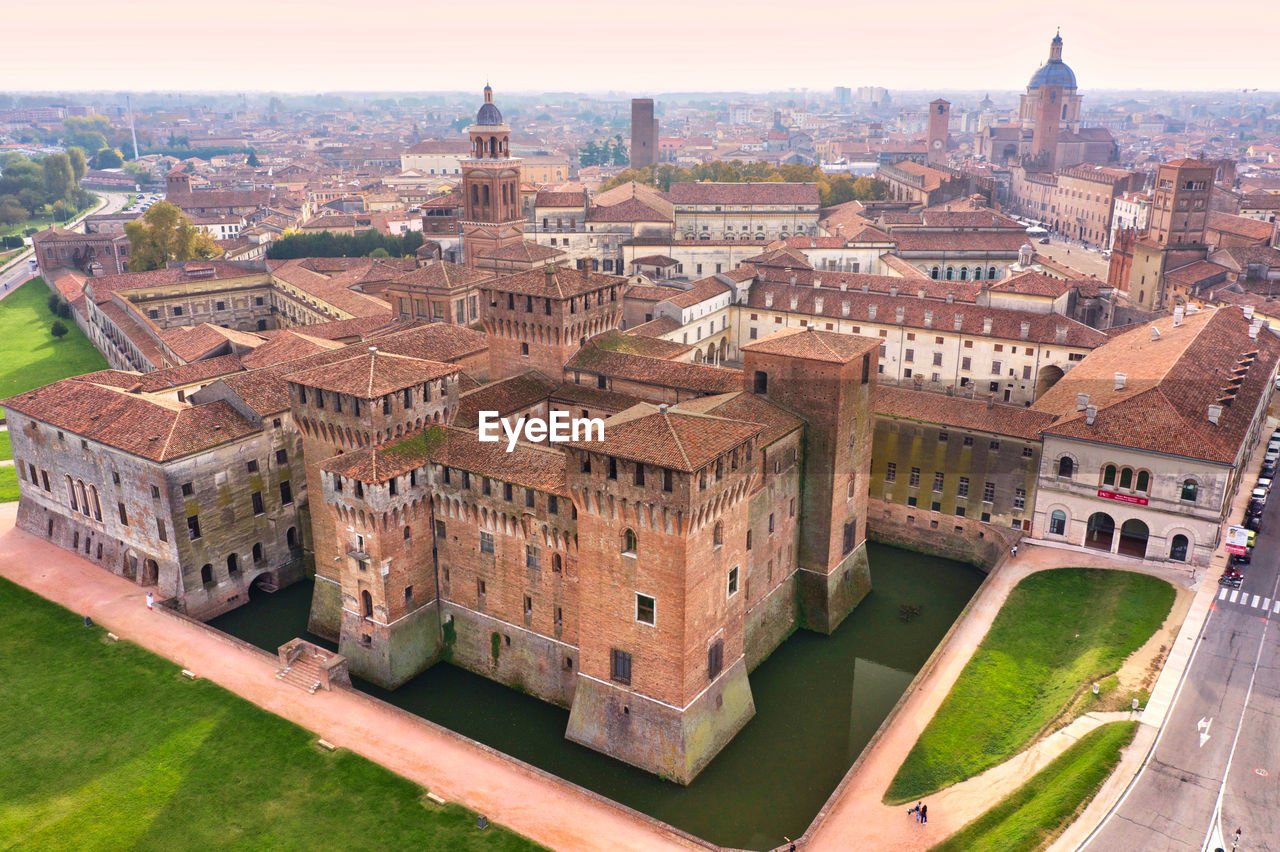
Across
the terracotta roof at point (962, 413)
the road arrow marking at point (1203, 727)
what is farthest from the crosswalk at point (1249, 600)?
the terracotta roof at point (962, 413)

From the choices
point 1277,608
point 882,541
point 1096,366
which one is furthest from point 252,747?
point 1096,366

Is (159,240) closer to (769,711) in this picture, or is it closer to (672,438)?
(672,438)

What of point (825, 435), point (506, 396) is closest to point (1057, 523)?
point (825, 435)

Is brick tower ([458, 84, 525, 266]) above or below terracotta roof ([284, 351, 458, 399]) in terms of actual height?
above

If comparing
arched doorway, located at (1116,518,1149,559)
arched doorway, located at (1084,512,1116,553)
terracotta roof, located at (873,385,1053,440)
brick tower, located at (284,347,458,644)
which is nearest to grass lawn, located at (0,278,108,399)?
brick tower, located at (284,347,458,644)

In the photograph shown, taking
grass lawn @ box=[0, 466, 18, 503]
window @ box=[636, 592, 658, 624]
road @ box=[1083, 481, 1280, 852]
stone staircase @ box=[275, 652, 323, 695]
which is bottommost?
stone staircase @ box=[275, 652, 323, 695]

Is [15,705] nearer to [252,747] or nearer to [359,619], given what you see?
[252,747]

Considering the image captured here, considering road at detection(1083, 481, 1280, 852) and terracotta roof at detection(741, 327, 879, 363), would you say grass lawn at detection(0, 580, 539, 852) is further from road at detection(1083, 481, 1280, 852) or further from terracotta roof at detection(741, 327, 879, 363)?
terracotta roof at detection(741, 327, 879, 363)
